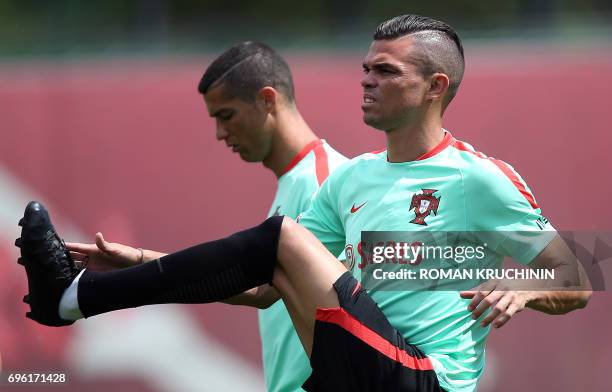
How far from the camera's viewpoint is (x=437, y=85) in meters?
3.63

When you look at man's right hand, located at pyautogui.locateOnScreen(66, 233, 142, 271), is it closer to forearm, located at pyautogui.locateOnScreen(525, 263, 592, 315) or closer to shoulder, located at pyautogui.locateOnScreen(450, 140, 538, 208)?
shoulder, located at pyautogui.locateOnScreen(450, 140, 538, 208)

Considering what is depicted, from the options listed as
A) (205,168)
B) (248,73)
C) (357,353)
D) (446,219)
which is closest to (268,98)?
(248,73)

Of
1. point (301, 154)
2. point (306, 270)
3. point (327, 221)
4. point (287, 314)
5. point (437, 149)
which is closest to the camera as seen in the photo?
point (306, 270)

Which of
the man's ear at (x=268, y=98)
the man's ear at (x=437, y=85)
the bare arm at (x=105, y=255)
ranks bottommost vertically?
the bare arm at (x=105, y=255)

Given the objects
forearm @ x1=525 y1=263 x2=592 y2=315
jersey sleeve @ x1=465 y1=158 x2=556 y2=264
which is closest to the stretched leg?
jersey sleeve @ x1=465 y1=158 x2=556 y2=264

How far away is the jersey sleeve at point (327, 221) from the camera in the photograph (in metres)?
3.73

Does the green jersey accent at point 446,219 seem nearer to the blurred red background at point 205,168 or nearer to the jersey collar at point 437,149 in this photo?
A: the jersey collar at point 437,149

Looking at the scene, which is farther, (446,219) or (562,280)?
(446,219)

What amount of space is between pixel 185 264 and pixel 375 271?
62cm

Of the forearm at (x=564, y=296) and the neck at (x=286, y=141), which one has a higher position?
the neck at (x=286, y=141)

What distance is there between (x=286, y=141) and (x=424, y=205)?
4.05ft

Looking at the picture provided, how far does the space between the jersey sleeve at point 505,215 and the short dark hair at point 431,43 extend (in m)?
0.41

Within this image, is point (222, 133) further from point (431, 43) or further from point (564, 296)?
point (564, 296)

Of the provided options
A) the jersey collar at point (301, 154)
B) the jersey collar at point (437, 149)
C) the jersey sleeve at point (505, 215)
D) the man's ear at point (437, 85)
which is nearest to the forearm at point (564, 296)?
the jersey sleeve at point (505, 215)
